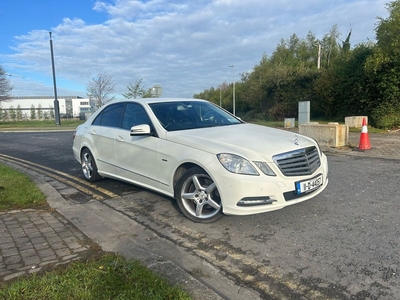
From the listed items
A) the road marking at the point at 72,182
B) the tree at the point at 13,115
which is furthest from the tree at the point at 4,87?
the road marking at the point at 72,182

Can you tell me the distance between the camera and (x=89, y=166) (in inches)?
252

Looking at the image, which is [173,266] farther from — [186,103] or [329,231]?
[186,103]

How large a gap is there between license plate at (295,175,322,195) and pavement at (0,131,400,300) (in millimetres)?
1467

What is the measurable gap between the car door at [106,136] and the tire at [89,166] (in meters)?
0.19

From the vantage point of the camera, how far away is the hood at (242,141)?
3820 mm

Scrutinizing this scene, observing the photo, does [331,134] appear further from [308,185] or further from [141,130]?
[141,130]

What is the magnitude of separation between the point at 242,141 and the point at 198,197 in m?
0.88

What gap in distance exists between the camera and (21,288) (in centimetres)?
256

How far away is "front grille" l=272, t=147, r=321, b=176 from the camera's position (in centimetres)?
382

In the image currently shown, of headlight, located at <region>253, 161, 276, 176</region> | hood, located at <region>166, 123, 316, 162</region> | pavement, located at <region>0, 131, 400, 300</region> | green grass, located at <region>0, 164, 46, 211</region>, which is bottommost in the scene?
pavement, located at <region>0, 131, 400, 300</region>

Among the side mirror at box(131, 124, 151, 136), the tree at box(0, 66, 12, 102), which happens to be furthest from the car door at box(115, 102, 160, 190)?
the tree at box(0, 66, 12, 102)

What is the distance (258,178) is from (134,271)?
1651 mm

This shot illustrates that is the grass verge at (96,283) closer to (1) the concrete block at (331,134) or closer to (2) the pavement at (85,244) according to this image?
(2) the pavement at (85,244)

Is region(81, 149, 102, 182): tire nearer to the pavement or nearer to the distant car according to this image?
the distant car
